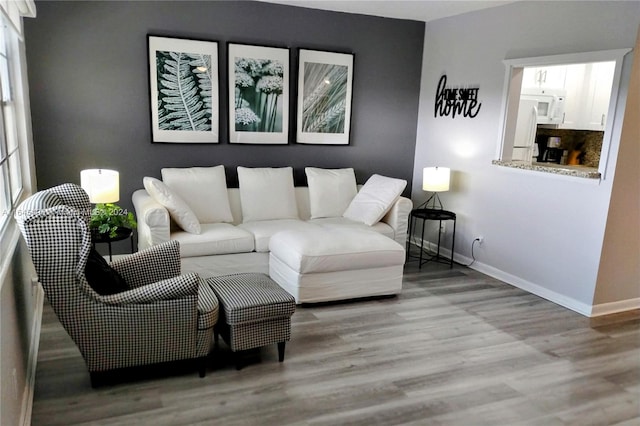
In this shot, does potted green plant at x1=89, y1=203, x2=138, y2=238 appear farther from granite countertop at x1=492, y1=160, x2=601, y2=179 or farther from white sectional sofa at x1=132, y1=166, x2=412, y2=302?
granite countertop at x1=492, y1=160, x2=601, y2=179

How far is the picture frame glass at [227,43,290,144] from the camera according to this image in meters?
4.68

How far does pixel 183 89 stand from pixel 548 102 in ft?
12.4

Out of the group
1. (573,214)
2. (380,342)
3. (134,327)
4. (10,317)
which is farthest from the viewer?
(573,214)

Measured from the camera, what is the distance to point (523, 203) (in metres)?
4.26

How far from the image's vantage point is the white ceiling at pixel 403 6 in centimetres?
448

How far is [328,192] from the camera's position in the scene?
194 inches

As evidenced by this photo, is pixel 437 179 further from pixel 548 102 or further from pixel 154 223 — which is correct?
pixel 154 223

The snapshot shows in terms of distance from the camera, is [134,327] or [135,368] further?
[135,368]

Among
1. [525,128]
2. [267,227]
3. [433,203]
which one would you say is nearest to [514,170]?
[525,128]

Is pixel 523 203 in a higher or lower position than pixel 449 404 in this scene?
higher

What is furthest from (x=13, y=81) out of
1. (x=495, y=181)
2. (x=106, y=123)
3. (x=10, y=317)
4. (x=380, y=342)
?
(x=495, y=181)

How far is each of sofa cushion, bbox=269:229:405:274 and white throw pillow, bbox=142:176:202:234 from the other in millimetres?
681

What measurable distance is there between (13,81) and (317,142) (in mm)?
2784

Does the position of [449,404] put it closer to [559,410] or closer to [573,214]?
[559,410]
